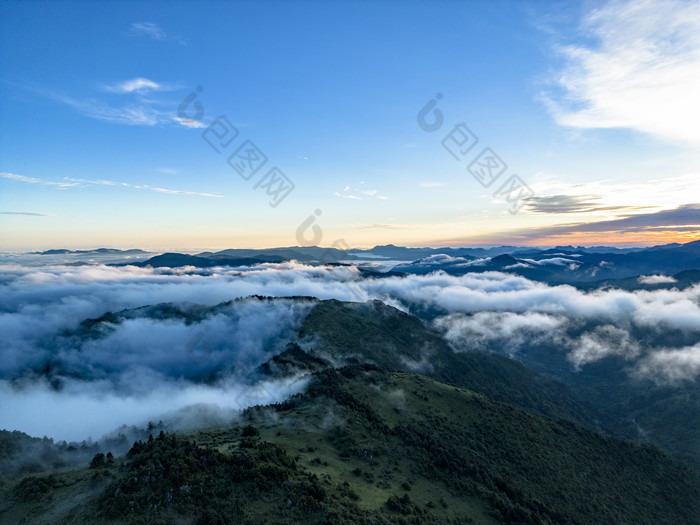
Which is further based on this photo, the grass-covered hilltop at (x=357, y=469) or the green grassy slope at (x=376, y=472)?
the grass-covered hilltop at (x=357, y=469)

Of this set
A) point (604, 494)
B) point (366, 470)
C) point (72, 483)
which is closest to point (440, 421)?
point (366, 470)

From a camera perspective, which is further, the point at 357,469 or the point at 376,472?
the point at 376,472

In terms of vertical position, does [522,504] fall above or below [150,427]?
below

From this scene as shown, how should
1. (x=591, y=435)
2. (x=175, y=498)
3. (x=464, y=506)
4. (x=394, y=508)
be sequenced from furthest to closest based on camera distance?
1. (x=591, y=435)
2. (x=464, y=506)
3. (x=394, y=508)
4. (x=175, y=498)

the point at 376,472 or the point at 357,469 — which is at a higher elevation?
the point at 357,469

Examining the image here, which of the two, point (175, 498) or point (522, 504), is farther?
point (522, 504)

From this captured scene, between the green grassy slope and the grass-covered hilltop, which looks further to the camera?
the grass-covered hilltop

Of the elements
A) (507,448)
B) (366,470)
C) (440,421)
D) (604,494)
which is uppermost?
A: (366,470)

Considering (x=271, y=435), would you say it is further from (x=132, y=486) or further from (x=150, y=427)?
(x=150, y=427)
